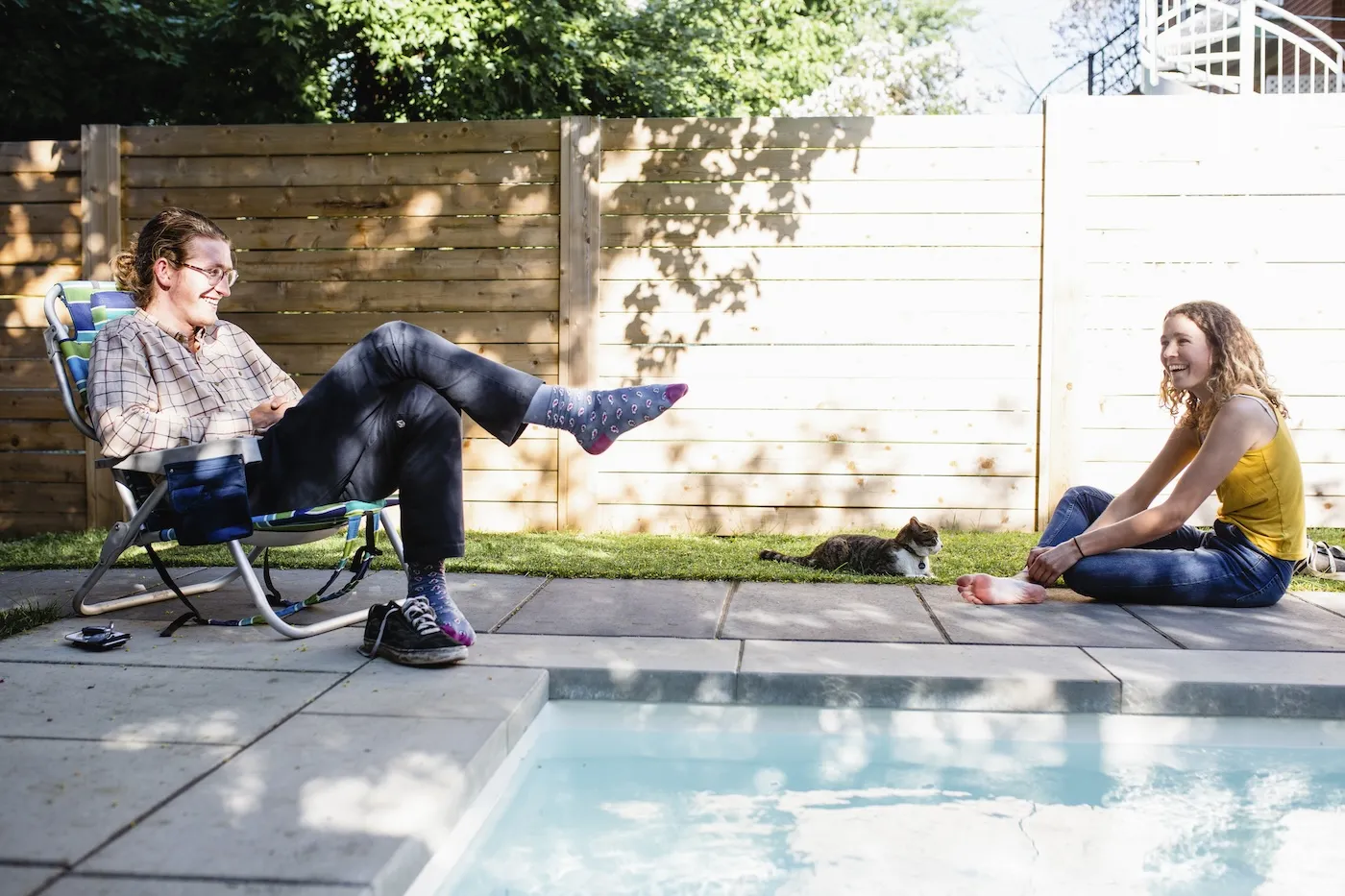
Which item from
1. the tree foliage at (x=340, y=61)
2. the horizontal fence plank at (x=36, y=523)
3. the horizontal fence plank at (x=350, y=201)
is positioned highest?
the tree foliage at (x=340, y=61)

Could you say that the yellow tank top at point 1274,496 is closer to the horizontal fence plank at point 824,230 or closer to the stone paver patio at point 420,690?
the stone paver patio at point 420,690

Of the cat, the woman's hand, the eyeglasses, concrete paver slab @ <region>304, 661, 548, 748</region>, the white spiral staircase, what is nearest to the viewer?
concrete paver slab @ <region>304, 661, 548, 748</region>

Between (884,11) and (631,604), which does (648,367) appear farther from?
(884,11)

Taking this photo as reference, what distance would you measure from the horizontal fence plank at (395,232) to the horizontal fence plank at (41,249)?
11.5 inches

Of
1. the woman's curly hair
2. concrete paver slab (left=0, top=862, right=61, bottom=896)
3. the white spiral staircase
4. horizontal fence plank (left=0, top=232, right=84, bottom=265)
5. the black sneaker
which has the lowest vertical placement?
concrete paver slab (left=0, top=862, right=61, bottom=896)

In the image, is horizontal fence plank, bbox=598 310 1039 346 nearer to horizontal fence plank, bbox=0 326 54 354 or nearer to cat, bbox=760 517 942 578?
cat, bbox=760 517 942 578

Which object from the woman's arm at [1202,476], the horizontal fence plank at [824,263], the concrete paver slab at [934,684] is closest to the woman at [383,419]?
the concrete paver slab at [934,684]

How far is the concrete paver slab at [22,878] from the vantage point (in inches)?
59.2

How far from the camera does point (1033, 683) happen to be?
2.58m

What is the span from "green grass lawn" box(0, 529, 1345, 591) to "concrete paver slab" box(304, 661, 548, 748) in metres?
1.39

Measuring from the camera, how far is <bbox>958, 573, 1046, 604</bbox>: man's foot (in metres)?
3.54

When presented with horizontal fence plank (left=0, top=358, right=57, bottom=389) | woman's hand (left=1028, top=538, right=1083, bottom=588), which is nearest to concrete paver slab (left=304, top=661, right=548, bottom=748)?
woman's hand (left=1028, top=538, right=1083, bottom=588)

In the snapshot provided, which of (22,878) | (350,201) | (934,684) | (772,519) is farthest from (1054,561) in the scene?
(350,201)

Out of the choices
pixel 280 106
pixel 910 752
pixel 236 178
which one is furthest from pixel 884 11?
pixel 910 752
